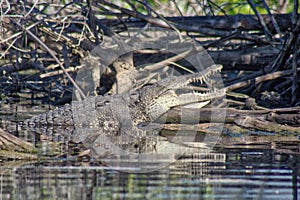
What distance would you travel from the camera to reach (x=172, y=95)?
8.55m

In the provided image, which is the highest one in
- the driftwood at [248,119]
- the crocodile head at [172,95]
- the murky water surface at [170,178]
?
the crocodile head at [172,95]

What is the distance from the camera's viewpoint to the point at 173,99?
8492mm

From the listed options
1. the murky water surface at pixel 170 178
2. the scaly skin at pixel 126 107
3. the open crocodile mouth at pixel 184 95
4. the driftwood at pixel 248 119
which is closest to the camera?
the murky water surface at pixel 170 178

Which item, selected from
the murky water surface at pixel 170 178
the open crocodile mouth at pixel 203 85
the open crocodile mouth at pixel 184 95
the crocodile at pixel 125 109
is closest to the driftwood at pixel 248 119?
the open crocodile mouth at pixel 184 95

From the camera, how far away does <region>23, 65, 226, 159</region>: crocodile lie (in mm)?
8242

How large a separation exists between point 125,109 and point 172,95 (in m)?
0.67

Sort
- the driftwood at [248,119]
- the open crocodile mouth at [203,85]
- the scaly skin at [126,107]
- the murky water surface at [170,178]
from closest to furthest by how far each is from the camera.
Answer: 1. the murky water surface at [170,178]
2. the driftwood at [248,119]
3. the scaly skin at [126,107]
4. the open crocodile mouth at [203,85]

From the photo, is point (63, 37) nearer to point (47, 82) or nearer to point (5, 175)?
point (47, 82)

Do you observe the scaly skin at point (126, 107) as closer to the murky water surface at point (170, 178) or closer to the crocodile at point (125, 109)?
the crocodile at point (125, 109)

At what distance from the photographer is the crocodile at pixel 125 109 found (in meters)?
8.24

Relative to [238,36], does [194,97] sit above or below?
below

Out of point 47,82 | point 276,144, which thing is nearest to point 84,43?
point 47,82

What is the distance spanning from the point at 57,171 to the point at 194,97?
3.76 metres

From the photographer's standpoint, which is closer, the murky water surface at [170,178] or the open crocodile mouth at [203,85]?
the murky water surface at [170,178]
